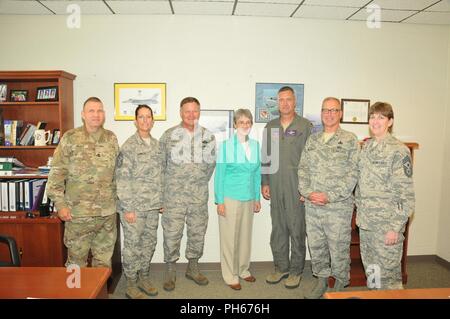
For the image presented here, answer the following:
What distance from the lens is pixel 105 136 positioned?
8.22 ft

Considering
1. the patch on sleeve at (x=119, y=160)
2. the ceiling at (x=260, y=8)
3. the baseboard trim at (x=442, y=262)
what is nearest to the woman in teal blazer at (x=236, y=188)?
the patch on sleeve at (x=119, y=160)

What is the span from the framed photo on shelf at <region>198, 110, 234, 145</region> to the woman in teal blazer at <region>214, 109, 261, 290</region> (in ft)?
1.54

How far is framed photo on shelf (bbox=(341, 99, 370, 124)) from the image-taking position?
3.35 meters

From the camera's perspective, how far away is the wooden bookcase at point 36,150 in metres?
2.72

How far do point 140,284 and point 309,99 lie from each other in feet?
8.13

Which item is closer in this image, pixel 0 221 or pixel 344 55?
pixel 0 221

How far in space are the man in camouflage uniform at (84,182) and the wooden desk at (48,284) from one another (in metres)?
0.86

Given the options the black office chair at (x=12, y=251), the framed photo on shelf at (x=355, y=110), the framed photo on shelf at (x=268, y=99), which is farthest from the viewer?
the framed photo on shelf at (x=355, y=110)

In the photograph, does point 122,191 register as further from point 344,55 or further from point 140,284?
point 344,55

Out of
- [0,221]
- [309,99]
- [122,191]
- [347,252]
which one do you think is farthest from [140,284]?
[309,99]

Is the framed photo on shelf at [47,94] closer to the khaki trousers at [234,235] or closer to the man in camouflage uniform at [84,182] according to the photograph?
the man in camouflage uniform at [84,182]

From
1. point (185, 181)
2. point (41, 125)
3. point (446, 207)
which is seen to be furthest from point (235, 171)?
point (446, 207)

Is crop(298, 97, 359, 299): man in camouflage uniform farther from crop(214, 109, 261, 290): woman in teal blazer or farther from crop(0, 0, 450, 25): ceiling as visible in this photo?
crop(0, 0, 450, 25): ceiling

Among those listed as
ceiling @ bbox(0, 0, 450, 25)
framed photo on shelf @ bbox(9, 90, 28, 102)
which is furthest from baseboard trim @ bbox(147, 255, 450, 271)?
ceiling @ bbox(0, 0, 450, 25)
